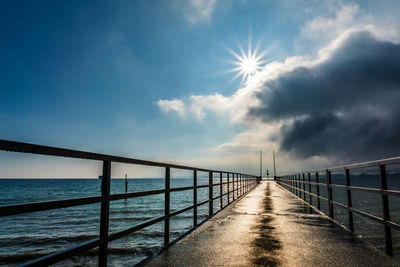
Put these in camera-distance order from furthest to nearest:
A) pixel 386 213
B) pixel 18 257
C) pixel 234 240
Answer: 1. pixel 18 257
2. pixel 234 240
3. pixel 386 213

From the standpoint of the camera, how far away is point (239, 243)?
3.75 metres

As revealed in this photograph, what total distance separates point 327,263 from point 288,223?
259cm

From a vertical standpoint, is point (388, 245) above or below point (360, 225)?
above

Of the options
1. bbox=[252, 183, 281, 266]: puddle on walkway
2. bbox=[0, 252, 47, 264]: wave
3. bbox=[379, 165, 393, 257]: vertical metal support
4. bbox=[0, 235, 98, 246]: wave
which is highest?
bbox=[379, 165, 393, 257]: vertical metal support

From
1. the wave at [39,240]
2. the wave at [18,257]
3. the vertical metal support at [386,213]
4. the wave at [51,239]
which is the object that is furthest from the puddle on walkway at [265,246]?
the wave at [39,240]

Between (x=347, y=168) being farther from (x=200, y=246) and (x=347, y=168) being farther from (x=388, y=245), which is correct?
(x=200, y=246)

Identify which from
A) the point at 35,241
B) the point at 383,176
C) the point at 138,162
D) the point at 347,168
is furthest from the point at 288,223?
the point at 35,241

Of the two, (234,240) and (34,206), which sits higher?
(34,206)

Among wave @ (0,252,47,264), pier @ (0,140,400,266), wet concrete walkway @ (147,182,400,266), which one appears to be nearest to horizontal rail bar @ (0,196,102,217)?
pier @ (0,140,400,266)

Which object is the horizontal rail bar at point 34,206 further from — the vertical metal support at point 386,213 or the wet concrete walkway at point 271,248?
the vertical metal support at point 386,213

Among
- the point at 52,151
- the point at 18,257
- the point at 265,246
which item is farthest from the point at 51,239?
the point at 52,151

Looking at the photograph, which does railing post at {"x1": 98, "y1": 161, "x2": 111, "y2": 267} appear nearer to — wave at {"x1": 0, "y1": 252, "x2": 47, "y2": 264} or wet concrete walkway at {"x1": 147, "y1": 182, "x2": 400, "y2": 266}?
wet concrete walkway at {"x1": 147, "y1": 182, "x2": 400, "y2": 266}

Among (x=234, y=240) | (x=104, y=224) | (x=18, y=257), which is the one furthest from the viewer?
(x=18, y=257)

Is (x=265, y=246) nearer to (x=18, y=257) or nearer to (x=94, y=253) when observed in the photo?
(x=94, y=253)
